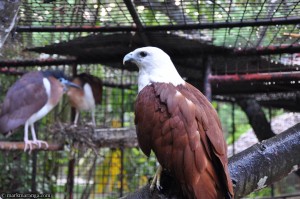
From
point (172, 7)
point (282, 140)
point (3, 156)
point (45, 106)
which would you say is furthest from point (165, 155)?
point (3, 156)

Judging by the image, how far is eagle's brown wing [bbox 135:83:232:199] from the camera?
72.2 inches

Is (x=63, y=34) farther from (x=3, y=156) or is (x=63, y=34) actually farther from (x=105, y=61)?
(x=3, y=156)

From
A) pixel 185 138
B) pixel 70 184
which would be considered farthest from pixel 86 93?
pixel 185 138

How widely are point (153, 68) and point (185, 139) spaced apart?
76 centimetres

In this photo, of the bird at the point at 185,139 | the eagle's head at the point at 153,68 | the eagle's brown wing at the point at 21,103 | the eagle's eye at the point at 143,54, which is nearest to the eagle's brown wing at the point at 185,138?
the bird at the point at 185,139

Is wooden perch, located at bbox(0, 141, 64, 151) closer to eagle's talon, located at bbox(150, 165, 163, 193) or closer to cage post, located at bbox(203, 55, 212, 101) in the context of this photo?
cage post, located at bbox(203, 55, 212, 101)

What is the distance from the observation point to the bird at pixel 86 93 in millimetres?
4623

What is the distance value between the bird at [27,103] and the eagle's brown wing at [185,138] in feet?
7.39

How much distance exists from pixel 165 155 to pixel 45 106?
274 centimetres

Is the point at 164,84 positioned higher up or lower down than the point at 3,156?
Result: higher up

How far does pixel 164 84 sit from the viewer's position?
7.43 ft

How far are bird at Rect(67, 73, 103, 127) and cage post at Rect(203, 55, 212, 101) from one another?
158 centimetres

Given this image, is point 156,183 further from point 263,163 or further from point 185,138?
point 263,163

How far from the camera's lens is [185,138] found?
6.20 feet
